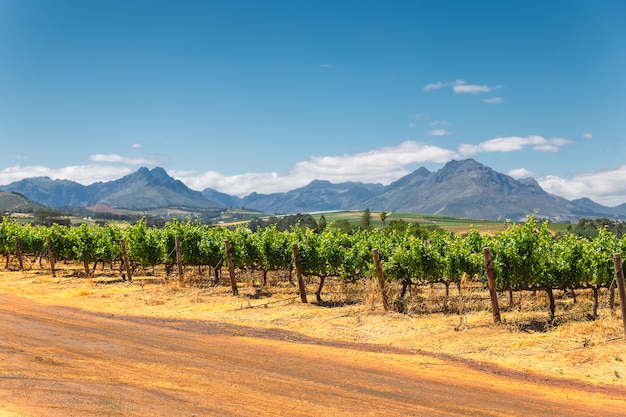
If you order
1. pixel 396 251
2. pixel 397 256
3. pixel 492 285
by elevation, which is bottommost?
pixel 492 285

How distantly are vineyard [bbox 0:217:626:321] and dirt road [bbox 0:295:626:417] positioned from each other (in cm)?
583

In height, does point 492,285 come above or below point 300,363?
above

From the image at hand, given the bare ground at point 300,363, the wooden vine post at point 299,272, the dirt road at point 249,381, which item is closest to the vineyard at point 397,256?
the wooden vine post at point 299,272

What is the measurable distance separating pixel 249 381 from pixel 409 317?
340 inches

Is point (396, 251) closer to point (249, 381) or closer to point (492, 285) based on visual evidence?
point (492, 285)

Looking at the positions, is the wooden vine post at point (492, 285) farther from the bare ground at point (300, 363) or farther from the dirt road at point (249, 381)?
the dirt road at point (249, 381)

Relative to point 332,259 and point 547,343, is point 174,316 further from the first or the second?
point 547,343

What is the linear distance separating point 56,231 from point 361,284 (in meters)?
24.7

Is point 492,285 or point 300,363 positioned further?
point 492,285

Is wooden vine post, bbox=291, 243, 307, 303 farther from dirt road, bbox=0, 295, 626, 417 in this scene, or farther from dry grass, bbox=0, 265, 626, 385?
dirt road, bbox=0, 295, 626, 417

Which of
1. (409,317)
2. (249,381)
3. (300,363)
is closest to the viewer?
(249,381)

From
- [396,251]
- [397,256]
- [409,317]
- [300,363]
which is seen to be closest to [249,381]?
[300,363]

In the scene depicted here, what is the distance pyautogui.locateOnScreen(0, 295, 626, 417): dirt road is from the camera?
8484mm

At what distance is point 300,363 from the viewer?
1184 centimetres
